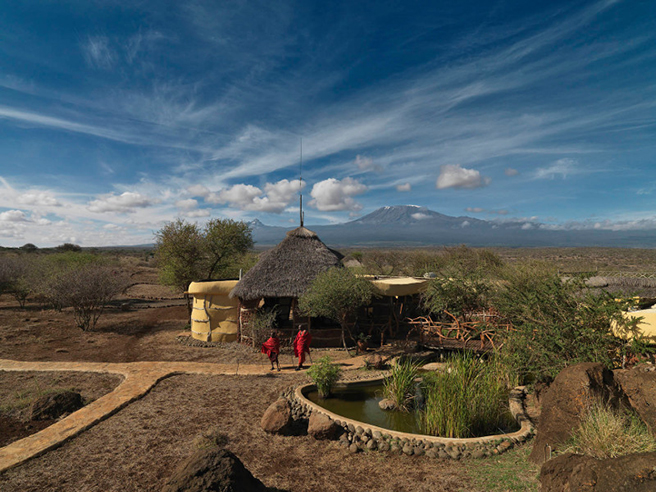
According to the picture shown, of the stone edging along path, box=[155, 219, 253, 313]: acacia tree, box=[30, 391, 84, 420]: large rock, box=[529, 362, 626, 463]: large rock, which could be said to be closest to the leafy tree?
box=[155, 219, 253, 313]: acacia tree

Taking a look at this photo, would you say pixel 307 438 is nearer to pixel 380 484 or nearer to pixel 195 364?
pixel 380 484

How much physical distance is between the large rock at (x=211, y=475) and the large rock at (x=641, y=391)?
5.26m

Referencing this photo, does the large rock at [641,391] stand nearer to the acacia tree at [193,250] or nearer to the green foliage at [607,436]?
the green foliage at [607,436]

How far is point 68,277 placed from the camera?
14.3 m

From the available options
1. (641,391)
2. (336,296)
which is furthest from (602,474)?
(336,296)

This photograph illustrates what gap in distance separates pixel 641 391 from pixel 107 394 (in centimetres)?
998

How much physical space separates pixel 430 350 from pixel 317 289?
4.42 m

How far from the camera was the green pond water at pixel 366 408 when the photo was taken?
652cm

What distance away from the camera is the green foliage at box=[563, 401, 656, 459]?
13.1 feet

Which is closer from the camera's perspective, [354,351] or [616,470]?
[616,470]

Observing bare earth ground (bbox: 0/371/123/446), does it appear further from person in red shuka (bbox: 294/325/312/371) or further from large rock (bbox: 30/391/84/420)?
person in red shuka (bbox: 294/325/312/371)

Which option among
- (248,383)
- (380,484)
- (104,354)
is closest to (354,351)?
(248,383)

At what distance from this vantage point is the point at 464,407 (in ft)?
20.2

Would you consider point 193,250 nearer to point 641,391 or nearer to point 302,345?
point 302,345
